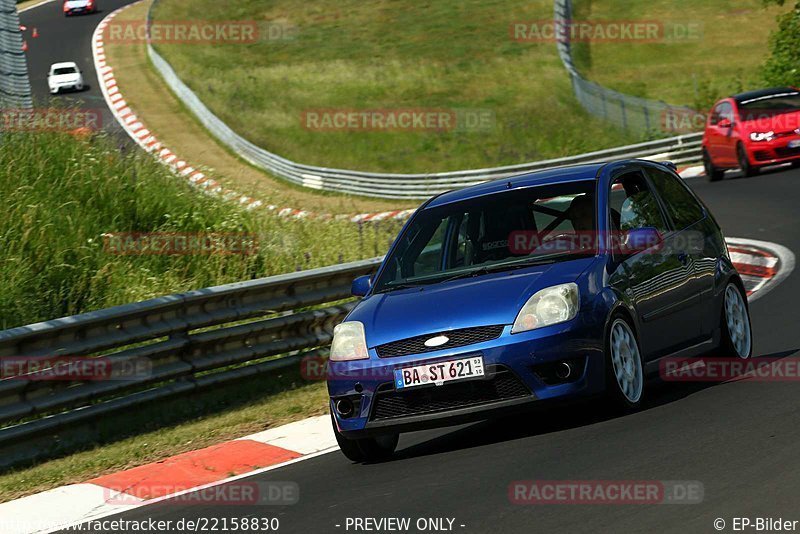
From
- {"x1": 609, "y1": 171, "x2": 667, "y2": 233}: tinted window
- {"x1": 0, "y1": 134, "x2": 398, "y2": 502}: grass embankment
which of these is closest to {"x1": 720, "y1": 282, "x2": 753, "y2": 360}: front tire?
{"x1": 609, "y1": 171, "x2": 667, "y2": 233}: tinted window

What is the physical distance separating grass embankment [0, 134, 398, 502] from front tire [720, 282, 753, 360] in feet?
9.88

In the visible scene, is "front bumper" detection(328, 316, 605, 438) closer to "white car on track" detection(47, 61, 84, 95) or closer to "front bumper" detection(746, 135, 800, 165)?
"front bumper" detection(746, 135, 800, 165)

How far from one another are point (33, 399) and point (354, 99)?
42347 millimetres

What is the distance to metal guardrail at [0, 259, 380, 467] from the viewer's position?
8859 mm

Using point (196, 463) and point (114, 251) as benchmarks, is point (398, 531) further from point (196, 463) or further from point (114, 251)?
point (114, 251)

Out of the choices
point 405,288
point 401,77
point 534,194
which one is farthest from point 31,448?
point 401,77

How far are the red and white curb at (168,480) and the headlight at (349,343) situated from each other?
81cm

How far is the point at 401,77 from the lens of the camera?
177 ft

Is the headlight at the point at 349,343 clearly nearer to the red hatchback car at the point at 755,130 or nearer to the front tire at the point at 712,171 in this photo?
the red hatchback car at the point at 755,130

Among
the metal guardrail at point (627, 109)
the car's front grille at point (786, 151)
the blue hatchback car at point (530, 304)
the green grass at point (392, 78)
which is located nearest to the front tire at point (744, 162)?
the car's front grille at point (786, 151)

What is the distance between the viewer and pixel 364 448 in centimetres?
754

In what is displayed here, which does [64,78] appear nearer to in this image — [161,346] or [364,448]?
[161,346]

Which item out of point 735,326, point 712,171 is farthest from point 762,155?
point 735,326

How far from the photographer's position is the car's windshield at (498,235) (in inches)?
313
